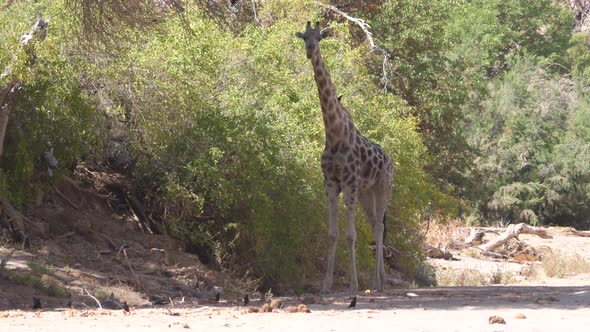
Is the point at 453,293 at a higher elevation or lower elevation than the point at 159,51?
lower

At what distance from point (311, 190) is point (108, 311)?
7.13 meters

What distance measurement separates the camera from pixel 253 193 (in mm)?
16734

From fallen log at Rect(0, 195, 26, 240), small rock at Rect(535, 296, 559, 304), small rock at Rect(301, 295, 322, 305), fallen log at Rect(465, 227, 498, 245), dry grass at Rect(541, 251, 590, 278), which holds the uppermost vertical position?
fallen log at Rect(465, 227, 498, 245)

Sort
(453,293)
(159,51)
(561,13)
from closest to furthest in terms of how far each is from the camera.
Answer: (453,293)
(159,51)
(561,13)

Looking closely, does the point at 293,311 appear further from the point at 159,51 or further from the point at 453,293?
the point at 159,51

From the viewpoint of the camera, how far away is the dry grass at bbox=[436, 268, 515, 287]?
20.9 m

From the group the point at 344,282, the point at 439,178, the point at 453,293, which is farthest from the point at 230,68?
the point at 439,178

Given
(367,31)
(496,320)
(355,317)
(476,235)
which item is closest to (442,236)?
(476,235)

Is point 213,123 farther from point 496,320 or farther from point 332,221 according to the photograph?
point 496,320

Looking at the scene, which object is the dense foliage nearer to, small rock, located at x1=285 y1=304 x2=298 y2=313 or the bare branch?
the bare branch

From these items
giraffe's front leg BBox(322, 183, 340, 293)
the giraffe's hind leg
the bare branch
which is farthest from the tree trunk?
the bare branch

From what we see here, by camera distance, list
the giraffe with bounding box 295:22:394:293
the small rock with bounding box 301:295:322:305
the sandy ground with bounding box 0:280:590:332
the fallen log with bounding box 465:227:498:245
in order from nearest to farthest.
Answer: the sandy ground with bounding box 0:280:590:332, the small rock with bounding box 301:295:322:305, the giraffe with bounding box 295:22:394:293, the fallen log with bounding box 465:227:498:245

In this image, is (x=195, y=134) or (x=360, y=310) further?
(x=195, y=134)

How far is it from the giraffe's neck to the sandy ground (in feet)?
11.3
